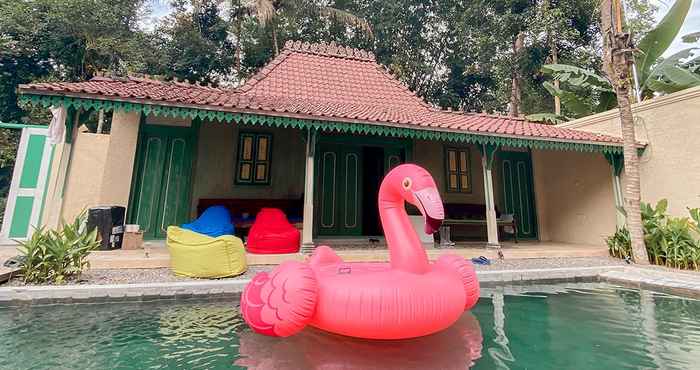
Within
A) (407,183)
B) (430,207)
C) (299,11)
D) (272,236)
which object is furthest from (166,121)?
(299,11)

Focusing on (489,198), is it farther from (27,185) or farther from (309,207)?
(27,185)

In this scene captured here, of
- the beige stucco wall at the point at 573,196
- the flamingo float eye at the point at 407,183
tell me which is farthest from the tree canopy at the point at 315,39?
the flamingo float eye at the point at 407,183

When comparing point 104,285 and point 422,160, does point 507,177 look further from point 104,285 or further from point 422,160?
point 104,285

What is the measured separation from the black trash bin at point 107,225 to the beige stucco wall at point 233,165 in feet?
5.26

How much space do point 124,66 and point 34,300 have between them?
Result: 15172 mm

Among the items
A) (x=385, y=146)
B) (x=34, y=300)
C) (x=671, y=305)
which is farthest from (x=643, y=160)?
(x=34, y=300)

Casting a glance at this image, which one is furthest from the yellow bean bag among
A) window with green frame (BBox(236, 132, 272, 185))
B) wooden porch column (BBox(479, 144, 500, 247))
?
wooden porch column (BBox(479, 144, 500, 247))

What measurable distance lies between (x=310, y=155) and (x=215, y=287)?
9.60ft

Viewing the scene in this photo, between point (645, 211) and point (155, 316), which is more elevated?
point (645, 211)

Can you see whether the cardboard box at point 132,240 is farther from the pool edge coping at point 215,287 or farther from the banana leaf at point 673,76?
the banana leaf at point 673,76

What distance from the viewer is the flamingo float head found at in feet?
7.96

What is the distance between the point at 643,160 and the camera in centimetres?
765

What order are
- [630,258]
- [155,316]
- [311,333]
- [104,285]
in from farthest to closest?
[630,258], [104,285], [155,316], [311,333]

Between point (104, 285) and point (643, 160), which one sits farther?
point (643, 160)
